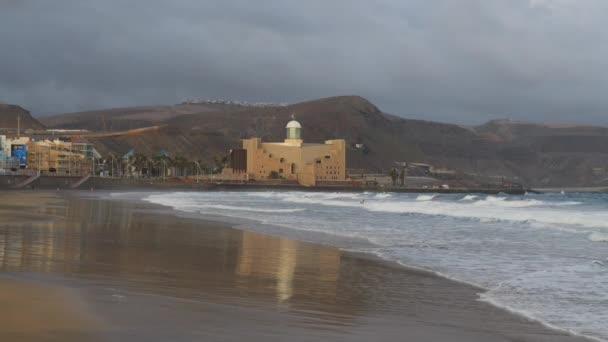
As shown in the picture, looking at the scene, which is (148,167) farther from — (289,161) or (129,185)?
(129,185)

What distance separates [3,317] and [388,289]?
6.02 m

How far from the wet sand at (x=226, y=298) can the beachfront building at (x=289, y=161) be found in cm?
12760

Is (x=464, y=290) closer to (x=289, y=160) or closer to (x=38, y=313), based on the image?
(x=38, y=313)

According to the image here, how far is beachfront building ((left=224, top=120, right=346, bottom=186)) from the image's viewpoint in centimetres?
14500

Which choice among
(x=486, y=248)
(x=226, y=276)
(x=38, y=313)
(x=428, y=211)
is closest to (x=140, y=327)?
(x=38, y=313)

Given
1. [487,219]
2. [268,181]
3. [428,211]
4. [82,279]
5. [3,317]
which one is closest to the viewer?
[3,317]

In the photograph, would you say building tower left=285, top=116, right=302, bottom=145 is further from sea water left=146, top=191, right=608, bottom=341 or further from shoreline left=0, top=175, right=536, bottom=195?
sea water left=146, top=191, right=608, bottom=341

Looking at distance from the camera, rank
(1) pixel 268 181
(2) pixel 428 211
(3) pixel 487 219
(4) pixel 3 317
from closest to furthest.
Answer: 1. (4) pixel 3 317
2. (3) pixel 487 219
3. (2) pixel 428 211
4. (1) pixel 268 181

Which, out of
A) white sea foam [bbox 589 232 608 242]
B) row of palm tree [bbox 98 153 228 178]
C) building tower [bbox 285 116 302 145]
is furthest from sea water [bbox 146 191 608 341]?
building tower [bbox 285 116 302 145]

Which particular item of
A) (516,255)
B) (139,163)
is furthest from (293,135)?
(516,255)

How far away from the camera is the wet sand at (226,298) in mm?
7917

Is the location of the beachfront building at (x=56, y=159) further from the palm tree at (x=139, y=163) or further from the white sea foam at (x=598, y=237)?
the white sea foam at (x=598, y=237)

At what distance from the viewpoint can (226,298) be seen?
399 inches

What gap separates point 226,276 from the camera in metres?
12.5
